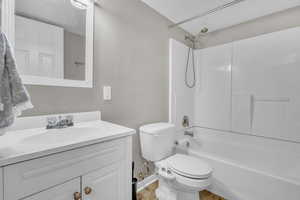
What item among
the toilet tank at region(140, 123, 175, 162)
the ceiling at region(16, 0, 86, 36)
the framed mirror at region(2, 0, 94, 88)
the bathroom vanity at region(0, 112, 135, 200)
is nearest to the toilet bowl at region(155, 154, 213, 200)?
the toilet tank at region(140, 123, 175, 162)

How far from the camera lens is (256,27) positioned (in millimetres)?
2043

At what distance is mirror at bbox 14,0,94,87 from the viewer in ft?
3.19

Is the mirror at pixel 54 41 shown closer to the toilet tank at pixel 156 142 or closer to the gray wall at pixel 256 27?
the toilet tank at pixel 156 142

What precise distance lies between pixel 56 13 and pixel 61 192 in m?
1.29

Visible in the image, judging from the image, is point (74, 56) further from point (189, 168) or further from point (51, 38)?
point (189, 168)

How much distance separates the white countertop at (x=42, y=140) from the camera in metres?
0.56

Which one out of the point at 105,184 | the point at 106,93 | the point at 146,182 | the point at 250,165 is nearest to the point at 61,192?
→ the point at 105,184

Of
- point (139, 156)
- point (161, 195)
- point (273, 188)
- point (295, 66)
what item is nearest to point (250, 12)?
point (295, 66)

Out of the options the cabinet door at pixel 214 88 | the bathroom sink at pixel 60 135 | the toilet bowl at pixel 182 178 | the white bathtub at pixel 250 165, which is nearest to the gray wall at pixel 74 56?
the bathroom sink at pixel 60 135

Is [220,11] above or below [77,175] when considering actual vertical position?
above

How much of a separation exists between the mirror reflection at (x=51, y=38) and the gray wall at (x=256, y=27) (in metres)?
2.14

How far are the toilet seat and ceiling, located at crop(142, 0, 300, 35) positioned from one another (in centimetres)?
186

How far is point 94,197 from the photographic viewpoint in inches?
31.6

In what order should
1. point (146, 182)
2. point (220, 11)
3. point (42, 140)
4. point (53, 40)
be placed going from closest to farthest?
point (42, 140)
point (53, 40)
point (146, 182)
point (220, 11)
